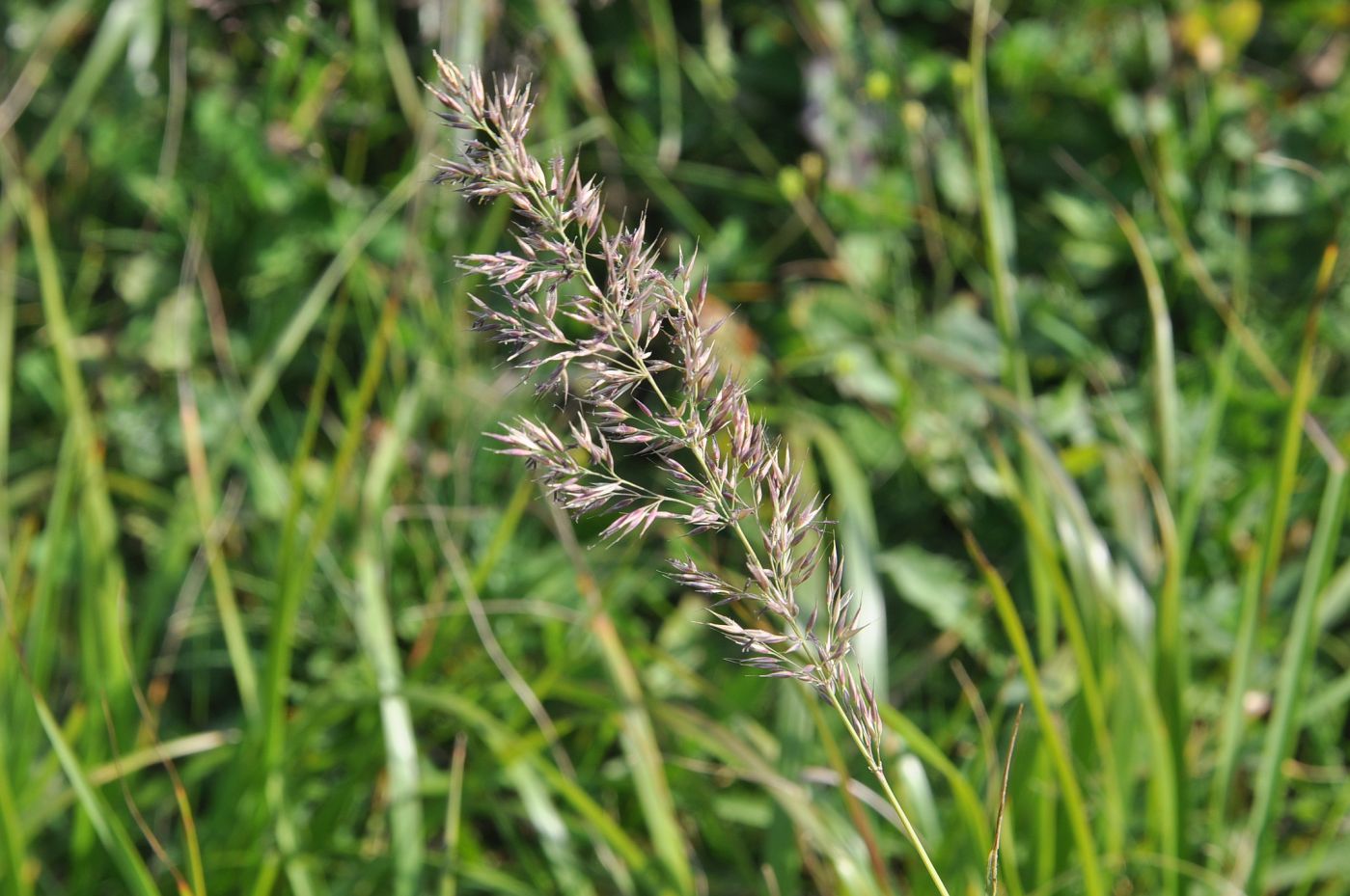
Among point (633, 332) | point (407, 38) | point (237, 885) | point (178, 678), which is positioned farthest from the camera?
point (407, 38)

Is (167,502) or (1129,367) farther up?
(1129,367)

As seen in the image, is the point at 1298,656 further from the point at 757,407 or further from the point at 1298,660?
the point at 757,407

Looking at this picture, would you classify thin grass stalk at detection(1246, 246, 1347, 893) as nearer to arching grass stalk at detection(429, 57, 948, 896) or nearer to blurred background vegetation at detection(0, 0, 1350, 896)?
blurred background vegetation at detection(0, 0, 1350, 896)

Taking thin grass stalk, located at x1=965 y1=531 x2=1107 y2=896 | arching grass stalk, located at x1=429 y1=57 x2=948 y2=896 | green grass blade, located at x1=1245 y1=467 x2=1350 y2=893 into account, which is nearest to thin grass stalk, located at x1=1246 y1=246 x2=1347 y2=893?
green grass blade, located at x1=1245 y1=467 x2=1350 y2=893

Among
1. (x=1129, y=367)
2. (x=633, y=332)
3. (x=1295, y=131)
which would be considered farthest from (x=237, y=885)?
(x=1295, y=131)

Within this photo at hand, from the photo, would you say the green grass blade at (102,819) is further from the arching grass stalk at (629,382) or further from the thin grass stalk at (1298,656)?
the thin grass stalk at (1298,656)

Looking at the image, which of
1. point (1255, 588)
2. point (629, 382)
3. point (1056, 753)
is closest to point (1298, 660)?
point (1255, 588)

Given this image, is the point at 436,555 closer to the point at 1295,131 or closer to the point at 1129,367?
the point at 1129,367

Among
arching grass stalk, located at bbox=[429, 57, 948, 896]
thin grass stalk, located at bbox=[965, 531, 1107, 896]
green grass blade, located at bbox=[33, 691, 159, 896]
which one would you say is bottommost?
green grass blade, located at bbox=[33, 691, 159, 896]
